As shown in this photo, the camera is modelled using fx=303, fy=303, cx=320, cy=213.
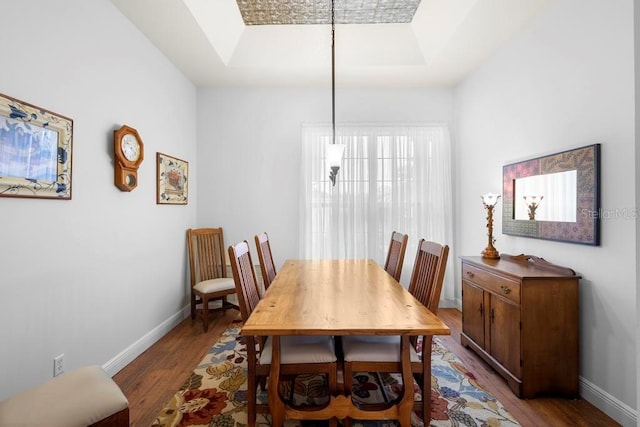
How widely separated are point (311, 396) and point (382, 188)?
8.26 ft

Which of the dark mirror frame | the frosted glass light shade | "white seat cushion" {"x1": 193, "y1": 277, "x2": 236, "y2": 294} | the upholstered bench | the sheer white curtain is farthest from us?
the sheer white curtain

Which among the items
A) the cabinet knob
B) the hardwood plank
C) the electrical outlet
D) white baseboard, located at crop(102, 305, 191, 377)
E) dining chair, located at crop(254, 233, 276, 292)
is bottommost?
the hardwood plank

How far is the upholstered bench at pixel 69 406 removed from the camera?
1.14 meters

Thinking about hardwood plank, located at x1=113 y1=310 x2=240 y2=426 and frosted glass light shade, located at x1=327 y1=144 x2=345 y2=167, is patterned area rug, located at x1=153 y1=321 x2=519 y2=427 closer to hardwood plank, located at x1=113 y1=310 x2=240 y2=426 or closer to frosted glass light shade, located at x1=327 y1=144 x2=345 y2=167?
hardwood plank, located at x1=113 y1=310 x2=240 y2=426

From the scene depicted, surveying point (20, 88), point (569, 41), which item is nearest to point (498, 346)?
point (569, 41)

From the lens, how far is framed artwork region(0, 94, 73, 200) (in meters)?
1.55

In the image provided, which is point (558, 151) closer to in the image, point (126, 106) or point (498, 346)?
point (498, 346)

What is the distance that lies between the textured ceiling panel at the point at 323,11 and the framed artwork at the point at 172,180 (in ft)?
5.41

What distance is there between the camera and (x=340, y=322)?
57.4 inches

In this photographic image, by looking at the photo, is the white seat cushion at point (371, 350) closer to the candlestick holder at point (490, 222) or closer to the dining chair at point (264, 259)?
the dining chair at point (264, 259)

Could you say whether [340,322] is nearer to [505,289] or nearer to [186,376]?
[505,289]

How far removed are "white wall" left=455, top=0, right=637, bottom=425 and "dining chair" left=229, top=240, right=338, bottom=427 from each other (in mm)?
1617

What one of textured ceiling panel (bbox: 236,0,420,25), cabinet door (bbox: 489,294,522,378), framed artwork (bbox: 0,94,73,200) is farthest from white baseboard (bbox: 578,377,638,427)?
framed artwork (bbox: 0,94,73,200)

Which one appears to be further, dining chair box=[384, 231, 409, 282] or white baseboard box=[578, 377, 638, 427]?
dining chair box=[384, 231, 409, 282]
